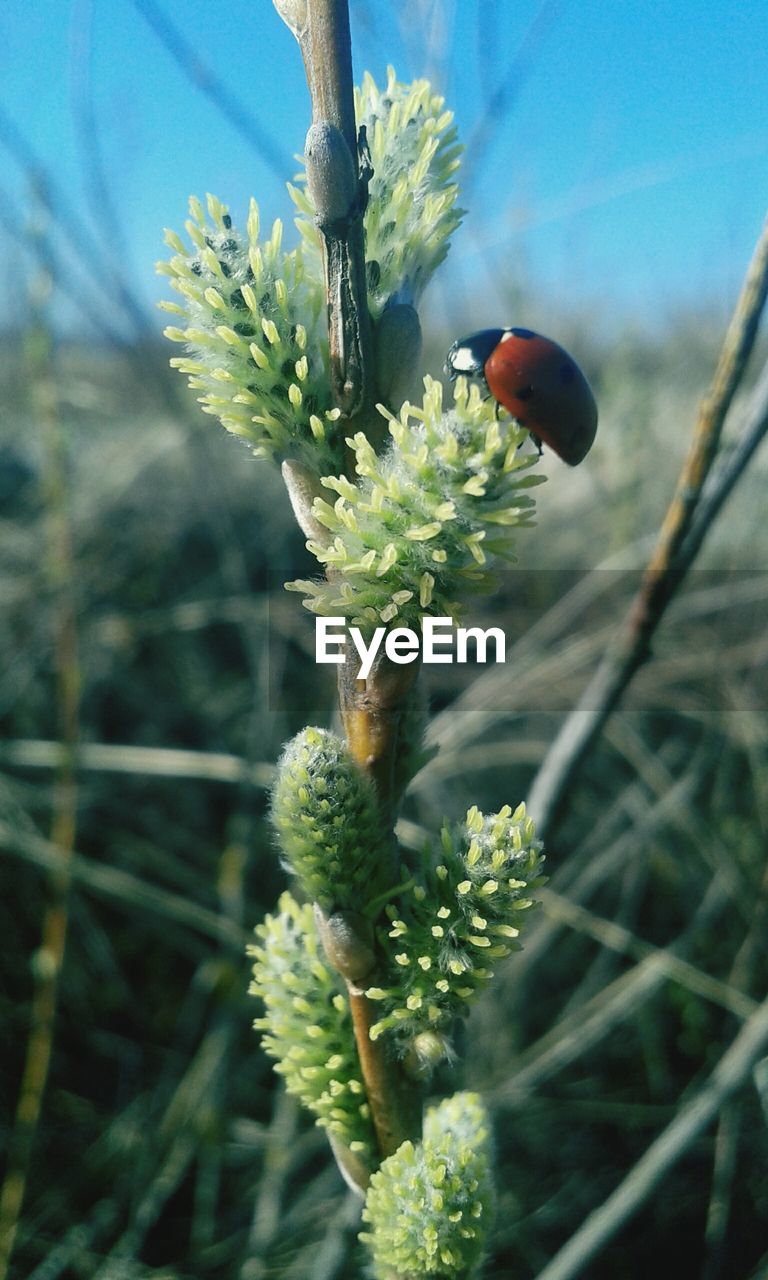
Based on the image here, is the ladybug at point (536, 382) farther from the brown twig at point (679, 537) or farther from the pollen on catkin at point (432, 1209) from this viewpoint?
the pollen on catkin at point (432, 1209)

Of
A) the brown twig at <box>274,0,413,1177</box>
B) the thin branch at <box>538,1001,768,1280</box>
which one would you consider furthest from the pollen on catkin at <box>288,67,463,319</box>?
the thin branch at <box>538,1001,768,1280</box>

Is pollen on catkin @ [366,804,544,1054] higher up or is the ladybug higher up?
the ladybug

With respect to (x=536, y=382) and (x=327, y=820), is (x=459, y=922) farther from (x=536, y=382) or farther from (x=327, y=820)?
(x=536, y=382)

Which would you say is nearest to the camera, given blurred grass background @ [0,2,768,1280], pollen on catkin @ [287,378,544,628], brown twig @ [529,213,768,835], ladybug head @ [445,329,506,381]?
pollen on catkin @ [287,378,544,628]

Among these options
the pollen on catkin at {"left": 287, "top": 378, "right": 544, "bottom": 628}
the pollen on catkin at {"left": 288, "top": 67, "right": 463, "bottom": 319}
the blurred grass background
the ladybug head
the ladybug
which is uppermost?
the pollen on catkin at {"left": 288, "top": 67, "right": 463, "bottom": 319}

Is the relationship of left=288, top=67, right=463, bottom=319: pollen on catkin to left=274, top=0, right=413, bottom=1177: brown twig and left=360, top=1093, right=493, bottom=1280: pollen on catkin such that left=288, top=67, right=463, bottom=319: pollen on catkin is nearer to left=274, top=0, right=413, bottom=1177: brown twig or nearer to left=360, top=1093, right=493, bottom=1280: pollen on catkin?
left=274, top=0, right=413, bottom=1177: brown twig

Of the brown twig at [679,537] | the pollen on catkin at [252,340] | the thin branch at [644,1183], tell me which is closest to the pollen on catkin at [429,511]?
the pollen on catkin at [252,340]

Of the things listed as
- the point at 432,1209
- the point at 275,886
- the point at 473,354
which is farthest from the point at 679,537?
the point at 275,886
